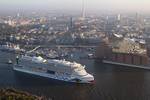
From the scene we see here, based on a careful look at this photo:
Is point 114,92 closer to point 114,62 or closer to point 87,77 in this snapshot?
point 87,77

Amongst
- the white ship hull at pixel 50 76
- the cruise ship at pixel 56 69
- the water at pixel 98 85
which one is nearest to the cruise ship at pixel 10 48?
the water at pixel 98 85

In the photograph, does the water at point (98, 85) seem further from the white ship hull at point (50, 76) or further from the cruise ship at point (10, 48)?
the cruise ship at point (10, 48)

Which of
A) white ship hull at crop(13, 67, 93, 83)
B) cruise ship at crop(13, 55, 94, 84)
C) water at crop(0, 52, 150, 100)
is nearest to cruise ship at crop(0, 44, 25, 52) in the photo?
water at crop(0, 52, 150, 100)

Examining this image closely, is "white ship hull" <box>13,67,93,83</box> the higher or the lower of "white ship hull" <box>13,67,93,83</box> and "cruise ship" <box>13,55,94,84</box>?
the lower

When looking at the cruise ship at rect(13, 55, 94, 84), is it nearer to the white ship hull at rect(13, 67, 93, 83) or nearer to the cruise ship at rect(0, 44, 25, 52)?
the white ship hull at rect(13, 67, 93, 83)

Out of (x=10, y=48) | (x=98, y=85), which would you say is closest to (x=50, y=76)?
(x=98, y=85)

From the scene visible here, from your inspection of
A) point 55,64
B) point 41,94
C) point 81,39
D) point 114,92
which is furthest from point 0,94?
point 81,39
